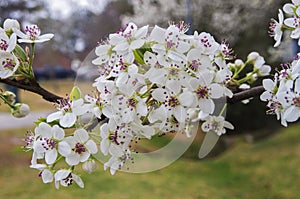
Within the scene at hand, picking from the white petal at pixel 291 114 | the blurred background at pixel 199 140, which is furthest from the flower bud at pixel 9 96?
the blurred background at pixel 199 140

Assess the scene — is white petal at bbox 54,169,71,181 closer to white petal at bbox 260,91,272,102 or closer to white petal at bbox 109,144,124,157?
white petal at bbox 109,144,124,157

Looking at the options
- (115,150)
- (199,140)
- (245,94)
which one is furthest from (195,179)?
(115,150)

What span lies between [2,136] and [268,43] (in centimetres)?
325

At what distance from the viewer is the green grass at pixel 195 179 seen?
125 inches

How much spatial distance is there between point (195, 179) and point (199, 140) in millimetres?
871

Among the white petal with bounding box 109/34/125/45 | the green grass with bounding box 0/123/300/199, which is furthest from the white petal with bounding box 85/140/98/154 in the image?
the green grass with bounding box 0/123/300/199

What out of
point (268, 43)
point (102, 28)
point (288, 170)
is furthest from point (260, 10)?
point (102, 28)

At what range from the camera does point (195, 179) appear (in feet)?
12.1

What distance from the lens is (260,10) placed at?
Answer: 11.9 feet

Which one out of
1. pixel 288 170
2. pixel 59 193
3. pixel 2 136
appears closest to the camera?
pixel 59 193

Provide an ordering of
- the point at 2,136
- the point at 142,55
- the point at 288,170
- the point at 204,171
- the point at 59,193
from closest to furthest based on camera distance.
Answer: the point at 142,55 → the point at 59,193 → the point at 288,170 → the point at 204,171 → the point at 2,136

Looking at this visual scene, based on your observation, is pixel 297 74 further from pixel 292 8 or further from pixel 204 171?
pixel 204 171

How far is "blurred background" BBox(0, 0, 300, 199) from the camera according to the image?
10.7 feet

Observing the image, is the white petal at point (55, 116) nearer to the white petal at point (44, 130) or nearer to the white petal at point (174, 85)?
the white petal at point (44, 130)
